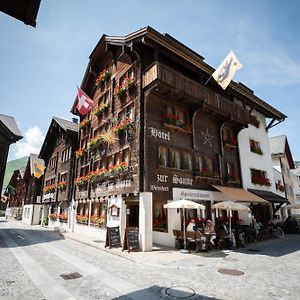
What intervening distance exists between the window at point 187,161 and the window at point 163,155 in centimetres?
166

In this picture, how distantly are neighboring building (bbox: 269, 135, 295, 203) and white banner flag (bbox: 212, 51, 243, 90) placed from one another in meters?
21.4

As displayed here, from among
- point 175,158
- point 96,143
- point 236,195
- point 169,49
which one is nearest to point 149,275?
point 175,158

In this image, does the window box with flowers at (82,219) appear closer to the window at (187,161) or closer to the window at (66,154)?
the window at (66,154)

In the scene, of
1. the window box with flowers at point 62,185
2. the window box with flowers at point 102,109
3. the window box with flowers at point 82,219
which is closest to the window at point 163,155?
the window box with flowers at point 102,109

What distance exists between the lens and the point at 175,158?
16.9 m

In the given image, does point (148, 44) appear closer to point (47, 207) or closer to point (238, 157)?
point (238, 157)

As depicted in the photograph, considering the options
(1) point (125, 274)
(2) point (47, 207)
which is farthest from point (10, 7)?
Result: (2) point (47, 207)

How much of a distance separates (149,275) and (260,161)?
821 inches

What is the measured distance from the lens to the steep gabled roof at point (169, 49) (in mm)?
15742

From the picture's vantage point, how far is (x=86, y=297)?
6.38 meters

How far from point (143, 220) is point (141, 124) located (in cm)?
601

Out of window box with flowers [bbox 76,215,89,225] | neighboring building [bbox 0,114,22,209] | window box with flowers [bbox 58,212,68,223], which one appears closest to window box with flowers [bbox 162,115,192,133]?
neighboring building [bbox 0,114,22,209]

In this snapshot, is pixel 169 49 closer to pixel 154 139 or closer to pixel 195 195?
pixel 154 139

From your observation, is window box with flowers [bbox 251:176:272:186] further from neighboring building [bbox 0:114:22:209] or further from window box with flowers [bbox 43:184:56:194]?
window box with flowers [bbox 43:184:56:194]
